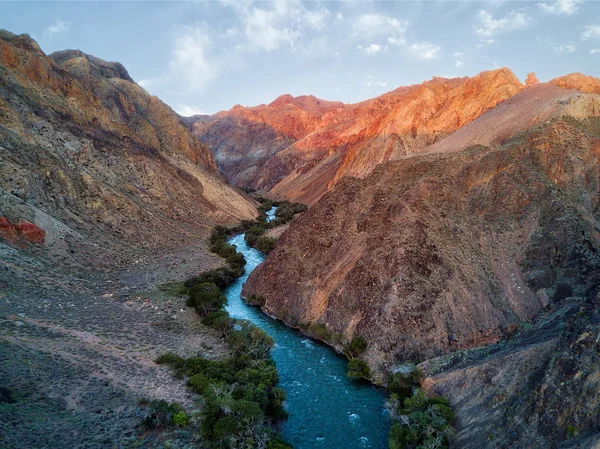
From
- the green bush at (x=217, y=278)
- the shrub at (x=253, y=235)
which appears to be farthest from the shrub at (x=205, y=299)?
the shrub at (x=253, y=235)

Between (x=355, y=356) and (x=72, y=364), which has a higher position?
(x=72, y=364)

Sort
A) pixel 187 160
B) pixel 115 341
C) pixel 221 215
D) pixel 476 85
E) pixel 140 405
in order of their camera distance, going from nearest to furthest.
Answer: pixel 140 405
pixel 115 341
pixel 476 85
pixel 221 215
pixel 187 160

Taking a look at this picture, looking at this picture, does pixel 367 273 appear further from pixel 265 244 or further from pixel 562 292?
pixel 265 244

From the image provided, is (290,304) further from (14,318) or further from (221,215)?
(221,215)

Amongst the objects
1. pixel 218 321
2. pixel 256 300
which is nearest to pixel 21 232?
pixel 218 321

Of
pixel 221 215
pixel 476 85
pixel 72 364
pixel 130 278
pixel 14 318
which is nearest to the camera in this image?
pixel 72 364

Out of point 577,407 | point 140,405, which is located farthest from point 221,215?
point 577,407
